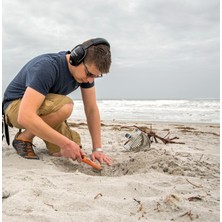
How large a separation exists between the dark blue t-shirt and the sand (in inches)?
30.4

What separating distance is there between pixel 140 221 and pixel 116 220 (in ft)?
0.48

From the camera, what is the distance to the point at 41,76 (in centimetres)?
276

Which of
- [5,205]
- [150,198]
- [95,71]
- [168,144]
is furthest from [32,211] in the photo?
[168,144]

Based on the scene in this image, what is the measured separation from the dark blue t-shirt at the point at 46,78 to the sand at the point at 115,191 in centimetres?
77

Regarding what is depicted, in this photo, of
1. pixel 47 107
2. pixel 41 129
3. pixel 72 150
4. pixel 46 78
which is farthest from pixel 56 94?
pixel 72 150

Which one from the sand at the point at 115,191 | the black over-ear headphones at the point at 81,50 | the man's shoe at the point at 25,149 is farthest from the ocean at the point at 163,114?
the black over-ear headphones at the point at 81,50

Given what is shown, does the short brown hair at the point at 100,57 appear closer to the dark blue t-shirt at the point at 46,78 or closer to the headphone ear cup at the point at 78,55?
the headphone ear cup at the point at 78,55

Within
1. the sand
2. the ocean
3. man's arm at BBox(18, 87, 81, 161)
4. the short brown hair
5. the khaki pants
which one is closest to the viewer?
the sand

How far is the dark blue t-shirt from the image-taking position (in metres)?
2.76

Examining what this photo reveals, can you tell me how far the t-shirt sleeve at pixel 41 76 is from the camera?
2.71m

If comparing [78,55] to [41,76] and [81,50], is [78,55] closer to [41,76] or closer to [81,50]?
[81,50]

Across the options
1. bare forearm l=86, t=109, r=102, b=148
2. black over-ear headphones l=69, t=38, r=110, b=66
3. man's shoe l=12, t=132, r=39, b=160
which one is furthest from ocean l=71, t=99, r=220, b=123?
black over-ear headphones l=69, t=38, r=110, b=66

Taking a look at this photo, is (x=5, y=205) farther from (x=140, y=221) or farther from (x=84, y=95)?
(x=84, y=95)

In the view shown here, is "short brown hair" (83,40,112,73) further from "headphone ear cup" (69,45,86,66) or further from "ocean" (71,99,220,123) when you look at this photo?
"ocean" (71,99,220,123)
